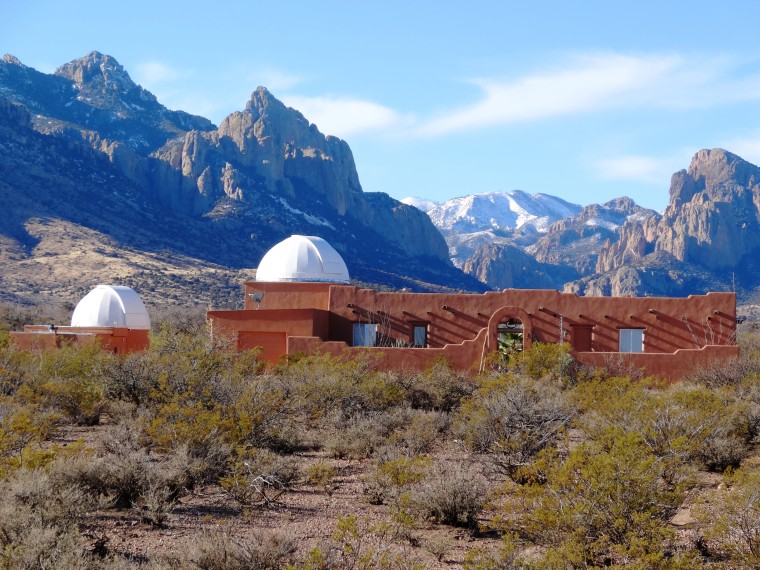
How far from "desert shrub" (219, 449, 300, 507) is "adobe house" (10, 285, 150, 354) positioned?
19.8 metres

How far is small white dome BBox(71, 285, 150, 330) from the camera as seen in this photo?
110 feet

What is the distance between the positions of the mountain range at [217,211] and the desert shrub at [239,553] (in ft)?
163

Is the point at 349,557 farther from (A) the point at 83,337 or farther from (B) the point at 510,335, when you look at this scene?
(A) the point at 83,337

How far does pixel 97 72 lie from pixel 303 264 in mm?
98380

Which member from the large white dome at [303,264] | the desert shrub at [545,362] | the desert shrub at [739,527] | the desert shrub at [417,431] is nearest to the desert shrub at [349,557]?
the desert shrub at [739,527]

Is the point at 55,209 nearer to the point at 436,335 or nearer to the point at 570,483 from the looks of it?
the point at 436,335

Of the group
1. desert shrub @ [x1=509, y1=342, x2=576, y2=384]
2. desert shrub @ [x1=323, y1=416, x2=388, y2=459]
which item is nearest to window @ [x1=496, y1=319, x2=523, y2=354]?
desert shrub @ [x1=509, y1=342, x2=576, y2=384]

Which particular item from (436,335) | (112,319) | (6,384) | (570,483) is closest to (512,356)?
(436,335)

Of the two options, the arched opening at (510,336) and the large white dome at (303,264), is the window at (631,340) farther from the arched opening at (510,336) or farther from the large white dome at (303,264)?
the large white dome at (303,264)

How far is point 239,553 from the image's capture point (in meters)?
8.17

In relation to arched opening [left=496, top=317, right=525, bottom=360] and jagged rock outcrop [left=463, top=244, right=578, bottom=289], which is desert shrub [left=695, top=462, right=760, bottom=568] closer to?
arched opening [left=496, top=317, right=525, bottom=360]

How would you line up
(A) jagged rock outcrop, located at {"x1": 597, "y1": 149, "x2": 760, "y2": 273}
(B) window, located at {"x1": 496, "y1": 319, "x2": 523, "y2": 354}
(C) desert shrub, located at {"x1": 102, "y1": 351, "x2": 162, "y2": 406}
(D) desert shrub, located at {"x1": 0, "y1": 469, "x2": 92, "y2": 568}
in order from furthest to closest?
(A) jagged rock outcrop, located at {"x1": 597, "y1": 149, "x2": 760, "y2": 273}
(B) window, located at {"x1": 496, "y1": 319, "x2": 523, "y2": 354}
(C) desert shrub, located at {"x1": 102, "y1": 351, "x2": 162, "y2": 406}
(D) desert shrub, located at {"x1": 0, "y1": 469, "x2": 92, "y2": 568}

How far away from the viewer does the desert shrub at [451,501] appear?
1051 centimetres

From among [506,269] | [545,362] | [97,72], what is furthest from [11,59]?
[545,362]
